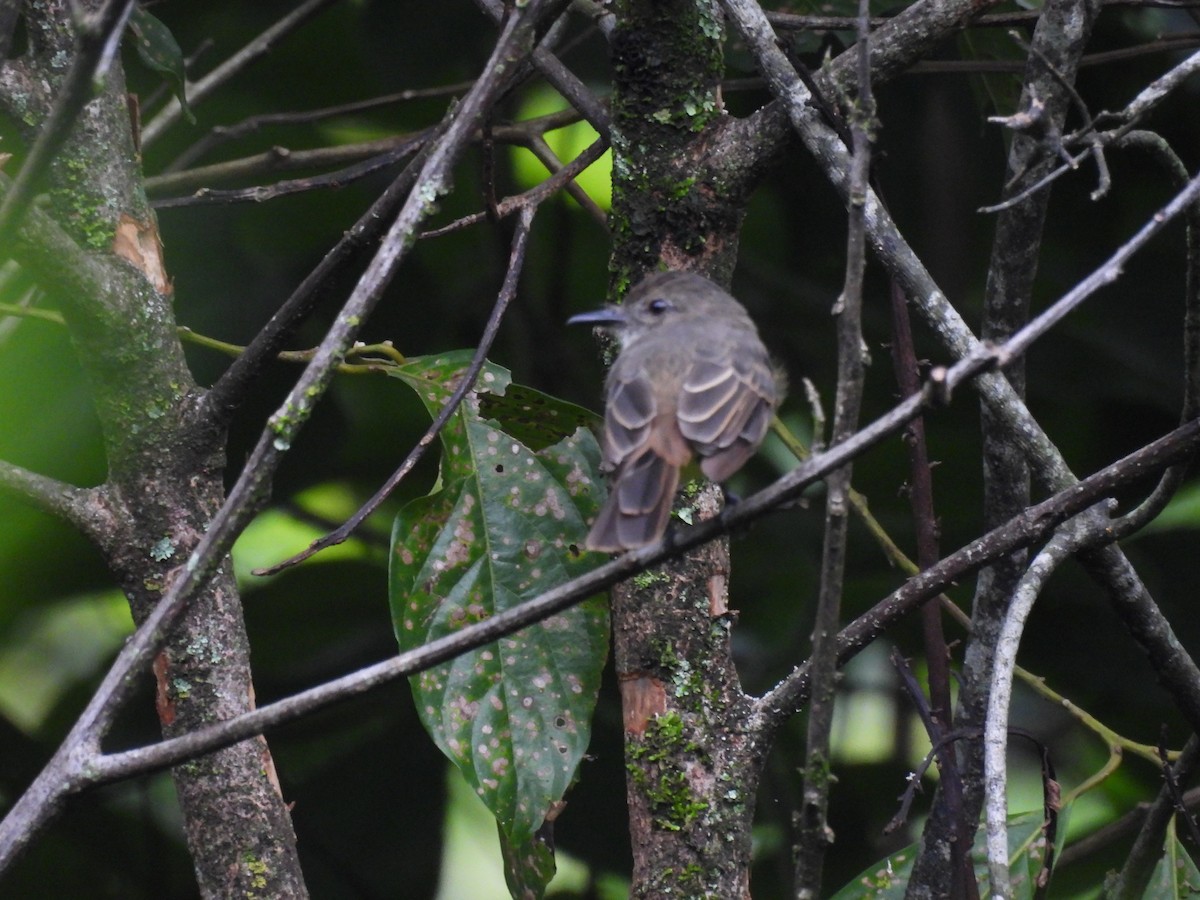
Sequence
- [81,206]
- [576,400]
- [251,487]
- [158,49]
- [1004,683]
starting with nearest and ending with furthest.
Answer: [251,487], [1004,683], [81,206], [158,49], [576,400]

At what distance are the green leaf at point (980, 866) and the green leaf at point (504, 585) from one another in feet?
2.85

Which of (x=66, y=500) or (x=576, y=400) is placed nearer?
(x=66, y=500)

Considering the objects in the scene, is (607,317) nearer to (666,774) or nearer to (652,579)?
(652,579)

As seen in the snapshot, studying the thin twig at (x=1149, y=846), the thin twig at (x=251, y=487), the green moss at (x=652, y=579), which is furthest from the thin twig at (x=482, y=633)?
the thin twig at (x=1149, y=846)

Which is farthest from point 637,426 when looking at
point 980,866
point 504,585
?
point 980,866

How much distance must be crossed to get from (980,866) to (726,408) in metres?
→ 1.52

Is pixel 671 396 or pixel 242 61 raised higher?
pixel 242 61

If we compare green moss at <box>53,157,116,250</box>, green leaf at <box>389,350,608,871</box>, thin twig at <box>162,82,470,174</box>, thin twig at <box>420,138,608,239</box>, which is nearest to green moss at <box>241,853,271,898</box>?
green leaf at <box>389,350,608,871</box>

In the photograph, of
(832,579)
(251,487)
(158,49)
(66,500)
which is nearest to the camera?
(832,579)

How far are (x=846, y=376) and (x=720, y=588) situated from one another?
1085 mm

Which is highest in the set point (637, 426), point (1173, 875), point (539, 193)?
point (539, 193)

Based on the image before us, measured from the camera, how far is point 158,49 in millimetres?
3264

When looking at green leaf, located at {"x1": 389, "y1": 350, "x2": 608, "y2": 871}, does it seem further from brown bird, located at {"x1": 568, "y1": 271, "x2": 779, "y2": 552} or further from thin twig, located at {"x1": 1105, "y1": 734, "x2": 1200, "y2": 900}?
thin twig, located at {"x1": 1105, "y1": 734, "x2": 1200, "y2": 900}

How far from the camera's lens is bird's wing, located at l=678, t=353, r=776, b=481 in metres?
2.50
